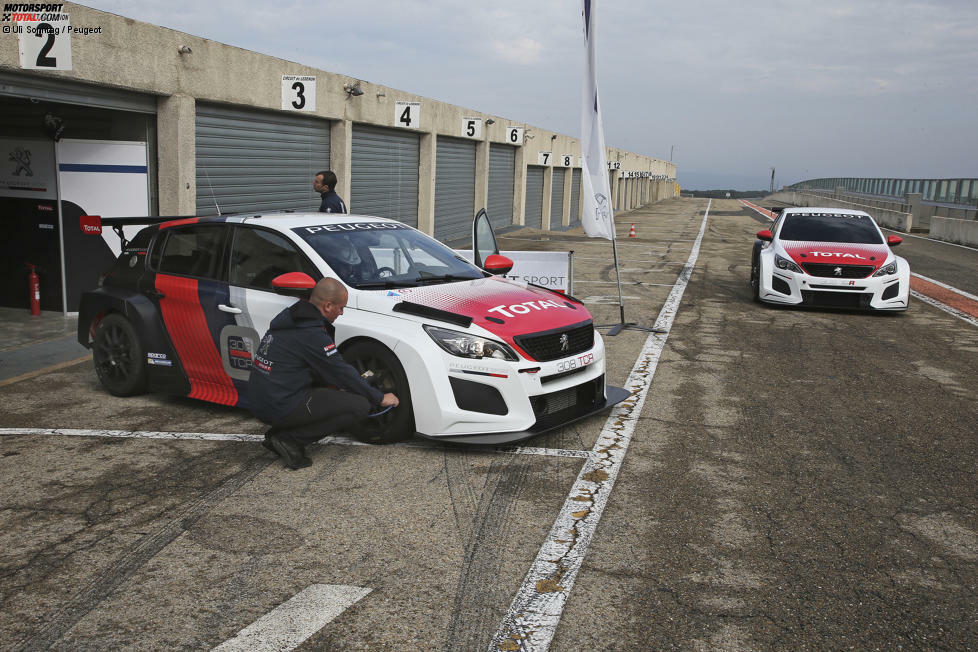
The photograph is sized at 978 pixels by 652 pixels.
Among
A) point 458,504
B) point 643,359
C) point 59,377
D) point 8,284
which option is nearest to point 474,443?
point 458,504

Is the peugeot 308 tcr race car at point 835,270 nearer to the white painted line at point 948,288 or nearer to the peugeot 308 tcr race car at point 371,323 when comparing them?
the white painted line at point 948,288

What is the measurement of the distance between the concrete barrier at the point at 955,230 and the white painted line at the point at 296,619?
91.1 feet

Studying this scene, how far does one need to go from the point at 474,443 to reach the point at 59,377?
14.7 feet

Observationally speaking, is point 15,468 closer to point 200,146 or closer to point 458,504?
point 458,504

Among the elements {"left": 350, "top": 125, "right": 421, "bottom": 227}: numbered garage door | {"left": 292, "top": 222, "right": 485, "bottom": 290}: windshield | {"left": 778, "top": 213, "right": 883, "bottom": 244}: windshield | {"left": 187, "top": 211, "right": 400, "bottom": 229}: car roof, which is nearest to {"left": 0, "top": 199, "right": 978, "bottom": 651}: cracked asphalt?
{"left": 292, "top": 222, "right": 485, "bottom": 290}: windshield

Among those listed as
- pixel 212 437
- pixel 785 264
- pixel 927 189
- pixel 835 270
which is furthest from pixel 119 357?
pixel 927 189

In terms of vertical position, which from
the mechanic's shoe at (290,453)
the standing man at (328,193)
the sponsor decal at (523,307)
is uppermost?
the standing man at (328,193)

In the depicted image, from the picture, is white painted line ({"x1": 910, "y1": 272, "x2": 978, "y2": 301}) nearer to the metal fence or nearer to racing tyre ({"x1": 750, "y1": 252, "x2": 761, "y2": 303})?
racing tyre ({"x1": 750, "y1": 252, "x2": 761, "y2": 303})

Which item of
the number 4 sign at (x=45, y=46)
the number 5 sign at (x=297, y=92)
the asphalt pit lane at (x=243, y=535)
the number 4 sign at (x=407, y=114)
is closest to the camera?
the asphalt pit lane at (x=243, y=535)

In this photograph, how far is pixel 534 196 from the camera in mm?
33844

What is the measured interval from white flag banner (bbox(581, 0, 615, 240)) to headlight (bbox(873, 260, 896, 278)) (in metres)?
3.82

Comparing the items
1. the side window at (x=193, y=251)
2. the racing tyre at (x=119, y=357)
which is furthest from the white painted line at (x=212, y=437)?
the side window at (x=193, y=251)

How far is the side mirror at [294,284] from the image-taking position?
18.4ft

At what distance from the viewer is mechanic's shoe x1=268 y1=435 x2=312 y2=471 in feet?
17.3
